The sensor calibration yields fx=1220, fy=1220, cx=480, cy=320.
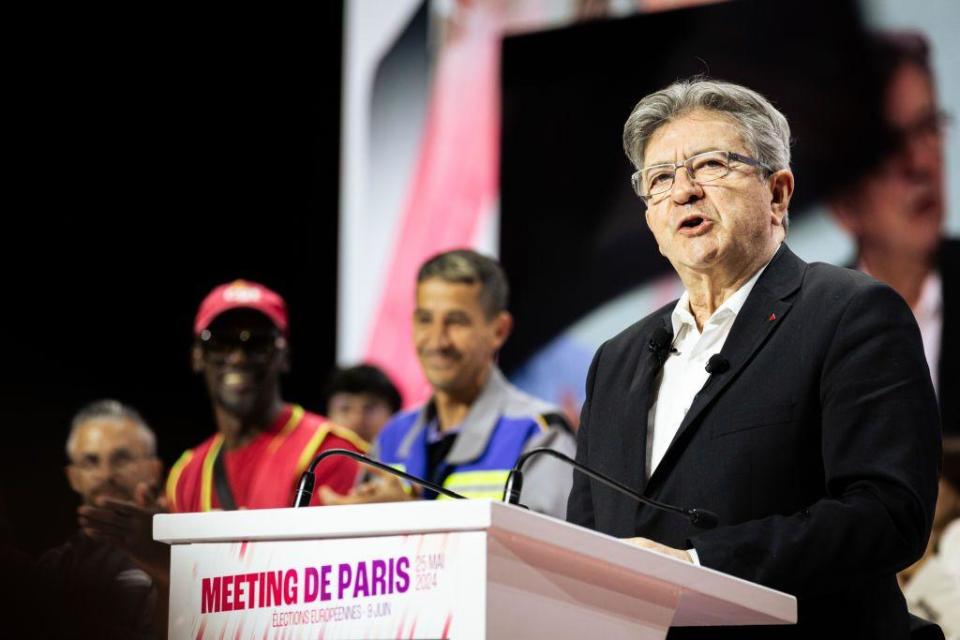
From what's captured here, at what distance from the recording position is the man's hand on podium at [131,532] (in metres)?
3.39

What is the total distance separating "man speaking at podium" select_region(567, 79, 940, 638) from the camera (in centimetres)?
185

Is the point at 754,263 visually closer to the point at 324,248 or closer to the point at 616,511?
the point at 616,511

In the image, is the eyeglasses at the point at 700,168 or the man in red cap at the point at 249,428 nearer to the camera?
the eyeglasses at the point at 700,168

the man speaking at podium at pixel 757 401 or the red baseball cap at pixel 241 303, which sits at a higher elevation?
the red baseball cap at pixel 241 303

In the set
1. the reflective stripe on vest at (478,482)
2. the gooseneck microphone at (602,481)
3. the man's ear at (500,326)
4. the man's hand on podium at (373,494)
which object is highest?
the man's ear at (500,326)

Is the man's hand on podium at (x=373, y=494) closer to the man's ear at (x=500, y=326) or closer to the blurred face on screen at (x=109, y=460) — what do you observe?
the man's ear at (x=500, y=326)

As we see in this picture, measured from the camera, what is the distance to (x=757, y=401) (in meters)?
2.04

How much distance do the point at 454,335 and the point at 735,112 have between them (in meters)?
1.85

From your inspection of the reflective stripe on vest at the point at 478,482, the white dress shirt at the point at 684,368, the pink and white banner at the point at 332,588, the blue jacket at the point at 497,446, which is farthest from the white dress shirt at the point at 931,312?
the pink and white banner at the point at 332,588

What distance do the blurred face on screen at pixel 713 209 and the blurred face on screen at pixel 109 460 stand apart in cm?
238

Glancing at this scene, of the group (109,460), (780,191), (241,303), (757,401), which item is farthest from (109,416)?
(757,401)

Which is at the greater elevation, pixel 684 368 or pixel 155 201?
pixel 155 201

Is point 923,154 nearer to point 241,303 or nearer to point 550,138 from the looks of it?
point 550,138

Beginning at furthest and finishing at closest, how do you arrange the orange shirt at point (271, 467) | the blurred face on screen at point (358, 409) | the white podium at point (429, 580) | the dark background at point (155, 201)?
the blurred face on screen at point (358, 409) → the dark background at point (155, 201) → the orange shirt at point (271, 467) → the white podium at point (429, 580)
